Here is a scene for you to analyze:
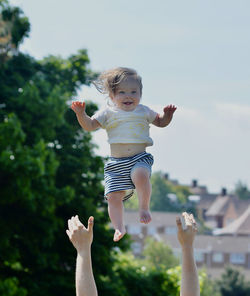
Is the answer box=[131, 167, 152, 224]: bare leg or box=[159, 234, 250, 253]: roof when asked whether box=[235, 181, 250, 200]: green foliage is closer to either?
box=[159, 234, 250, 253]: roof

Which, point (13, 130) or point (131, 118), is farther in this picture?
point (13, 130)

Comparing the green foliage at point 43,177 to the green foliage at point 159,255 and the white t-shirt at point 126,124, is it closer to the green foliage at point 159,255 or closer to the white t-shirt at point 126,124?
the white t-shirt at point 126,124

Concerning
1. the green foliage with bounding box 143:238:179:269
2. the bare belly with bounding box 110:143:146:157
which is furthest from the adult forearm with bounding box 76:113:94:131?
the green foliage with bounding box 143:238:179:269

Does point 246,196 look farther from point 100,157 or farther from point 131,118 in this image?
point 131,118

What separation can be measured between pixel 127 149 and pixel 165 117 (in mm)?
337

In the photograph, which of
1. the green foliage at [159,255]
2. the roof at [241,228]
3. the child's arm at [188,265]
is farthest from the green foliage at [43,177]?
the roof at [241,228]

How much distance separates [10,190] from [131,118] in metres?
13.7

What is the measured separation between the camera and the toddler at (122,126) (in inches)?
190

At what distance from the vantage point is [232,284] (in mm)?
55750

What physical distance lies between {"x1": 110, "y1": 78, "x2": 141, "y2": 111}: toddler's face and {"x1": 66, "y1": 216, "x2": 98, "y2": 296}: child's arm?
86cm

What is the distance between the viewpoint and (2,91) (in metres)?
20.0

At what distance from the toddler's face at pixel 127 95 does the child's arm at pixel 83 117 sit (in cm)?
21

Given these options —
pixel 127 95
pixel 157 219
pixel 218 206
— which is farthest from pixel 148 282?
pixel 218 206

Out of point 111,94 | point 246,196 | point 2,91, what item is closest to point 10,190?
point 2,91
